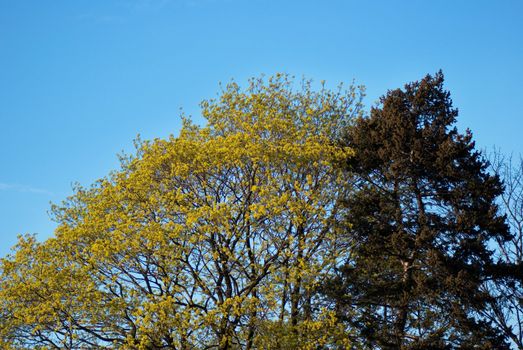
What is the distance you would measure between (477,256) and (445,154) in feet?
14.2

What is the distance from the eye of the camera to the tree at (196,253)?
71.0 feet

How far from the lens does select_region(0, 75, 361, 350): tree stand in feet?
71.0

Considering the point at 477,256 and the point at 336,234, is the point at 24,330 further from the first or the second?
the point at 477,256

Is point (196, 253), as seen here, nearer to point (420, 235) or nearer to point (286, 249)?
point (286, 249)

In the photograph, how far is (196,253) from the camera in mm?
23828

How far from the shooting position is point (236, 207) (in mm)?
23359

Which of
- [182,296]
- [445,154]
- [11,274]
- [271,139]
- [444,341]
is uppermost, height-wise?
[271,139]

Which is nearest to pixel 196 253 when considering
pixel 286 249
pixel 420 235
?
pixel 286 249

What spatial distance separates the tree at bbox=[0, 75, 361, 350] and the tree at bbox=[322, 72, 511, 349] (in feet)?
4.00

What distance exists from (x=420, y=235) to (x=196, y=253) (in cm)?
891

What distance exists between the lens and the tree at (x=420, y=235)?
22.7 metres

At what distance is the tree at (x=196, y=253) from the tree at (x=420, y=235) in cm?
122

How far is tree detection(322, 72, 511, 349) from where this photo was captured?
22672 millimetres

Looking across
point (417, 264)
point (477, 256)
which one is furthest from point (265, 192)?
point (477, 256)
